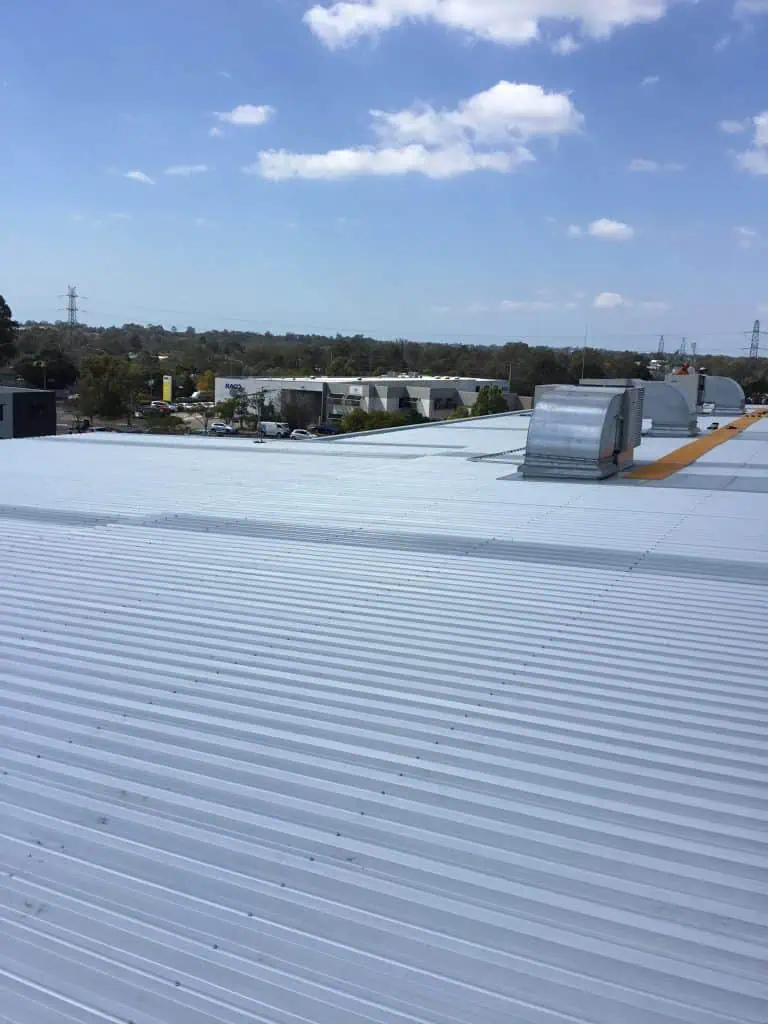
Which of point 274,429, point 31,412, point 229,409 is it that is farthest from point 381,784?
point 229,409

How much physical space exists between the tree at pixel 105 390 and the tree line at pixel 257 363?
0.06 metres

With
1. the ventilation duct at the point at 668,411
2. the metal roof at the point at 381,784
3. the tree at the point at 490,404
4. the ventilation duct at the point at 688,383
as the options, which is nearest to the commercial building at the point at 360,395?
the tree at the point at 490,404

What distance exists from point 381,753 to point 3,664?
2.37m

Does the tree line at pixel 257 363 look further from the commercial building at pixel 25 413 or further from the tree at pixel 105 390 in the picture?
the commercial building at pixel 25 413

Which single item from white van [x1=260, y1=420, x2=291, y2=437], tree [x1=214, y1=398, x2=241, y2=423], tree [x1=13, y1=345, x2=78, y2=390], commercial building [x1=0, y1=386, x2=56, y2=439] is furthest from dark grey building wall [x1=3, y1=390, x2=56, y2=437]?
tree [x1=13, y1=345, x2=78, y2=390]

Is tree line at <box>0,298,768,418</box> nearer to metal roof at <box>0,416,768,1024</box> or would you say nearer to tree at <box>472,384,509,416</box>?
tree at <box>472,384,509,416</box>

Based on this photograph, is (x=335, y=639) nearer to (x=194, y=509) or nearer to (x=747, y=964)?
(x=747, y=964)

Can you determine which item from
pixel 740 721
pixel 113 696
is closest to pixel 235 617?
pixel 113 696

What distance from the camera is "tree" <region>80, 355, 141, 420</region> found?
55.4 metres

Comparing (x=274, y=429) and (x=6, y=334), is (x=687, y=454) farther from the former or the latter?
(x=6, y=334)

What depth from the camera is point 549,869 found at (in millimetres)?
3348

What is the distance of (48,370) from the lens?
222ft

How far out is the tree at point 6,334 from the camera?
67875mm

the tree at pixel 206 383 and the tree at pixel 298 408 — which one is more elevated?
the tree at pixel 206 383
